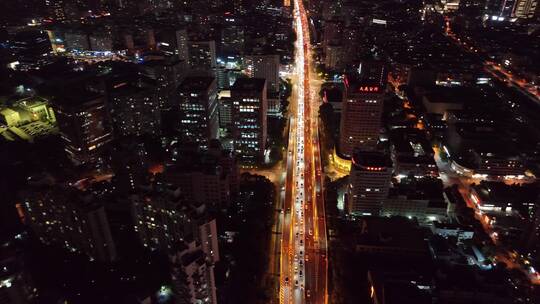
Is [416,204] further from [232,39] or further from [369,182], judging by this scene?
[232,39]

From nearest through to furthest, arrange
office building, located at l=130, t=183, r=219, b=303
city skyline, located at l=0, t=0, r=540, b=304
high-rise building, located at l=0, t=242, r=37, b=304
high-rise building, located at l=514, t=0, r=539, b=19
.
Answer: office building, located at l=130, t=183, r=219, b=303
high-rise building, located at l=0, t=242, r=37, b=304
city skyline, located at l=0, t=0, r=540, b=304
high-rise building, located at l=514, t=0, r=539, b=19

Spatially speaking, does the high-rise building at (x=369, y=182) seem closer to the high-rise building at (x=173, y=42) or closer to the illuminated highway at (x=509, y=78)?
the high-rise building at (x=173, y=42)

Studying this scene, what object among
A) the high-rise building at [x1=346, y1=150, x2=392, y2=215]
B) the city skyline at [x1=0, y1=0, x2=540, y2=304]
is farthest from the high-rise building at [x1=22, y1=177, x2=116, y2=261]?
the high-rise building at [x1=346, y1=150, x2=392, y2=215]

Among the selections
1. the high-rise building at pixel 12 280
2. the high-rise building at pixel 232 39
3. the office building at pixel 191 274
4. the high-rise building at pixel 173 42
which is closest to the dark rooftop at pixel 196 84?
the high-rise building at pixel 173 42

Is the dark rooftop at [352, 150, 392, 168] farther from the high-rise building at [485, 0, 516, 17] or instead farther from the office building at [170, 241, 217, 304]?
the high-rise building at [485, 0, 516, 17]

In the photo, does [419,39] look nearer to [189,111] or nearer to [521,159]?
[521,159]

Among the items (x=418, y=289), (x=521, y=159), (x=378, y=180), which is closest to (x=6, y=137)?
(x=378, y=180)

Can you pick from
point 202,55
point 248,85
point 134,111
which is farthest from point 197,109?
point 202,55
